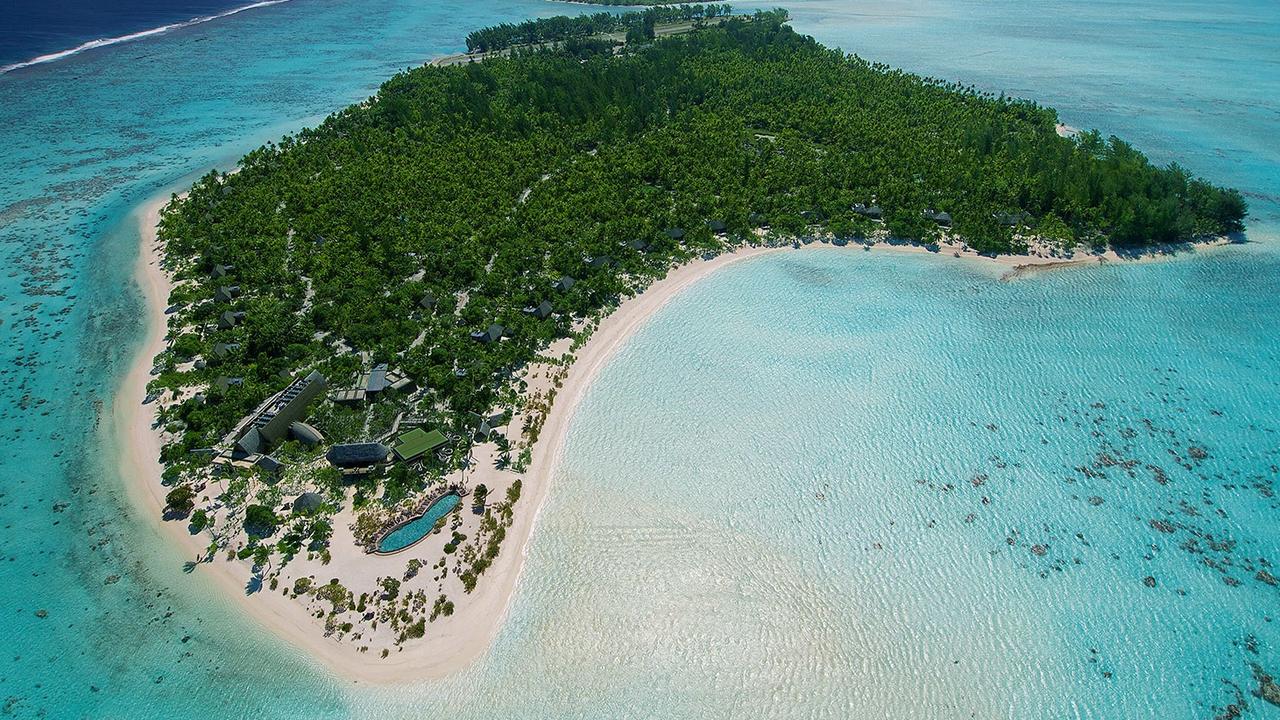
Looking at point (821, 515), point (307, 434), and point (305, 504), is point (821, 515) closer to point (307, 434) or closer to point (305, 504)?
point (305, 504)

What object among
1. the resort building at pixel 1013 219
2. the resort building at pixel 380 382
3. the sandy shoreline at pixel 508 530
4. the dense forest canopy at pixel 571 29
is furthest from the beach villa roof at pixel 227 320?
the dense forest canopy at pixel 571 29

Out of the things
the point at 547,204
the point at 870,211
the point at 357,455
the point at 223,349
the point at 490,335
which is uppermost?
the point at 547,204

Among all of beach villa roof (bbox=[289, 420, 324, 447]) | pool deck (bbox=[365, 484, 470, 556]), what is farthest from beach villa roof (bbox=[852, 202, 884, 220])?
beach villa roof (bbox=[289, 420, 324, 447])

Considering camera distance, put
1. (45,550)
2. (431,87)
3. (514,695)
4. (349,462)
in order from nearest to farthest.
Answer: (514,695), (45,550), (349,462), (431,87)

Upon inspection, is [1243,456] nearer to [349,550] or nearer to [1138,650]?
[1138,650]

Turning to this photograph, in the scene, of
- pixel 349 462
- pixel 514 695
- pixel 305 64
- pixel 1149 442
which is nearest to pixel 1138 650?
pixel 1149 442

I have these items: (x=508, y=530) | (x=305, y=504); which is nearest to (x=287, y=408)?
(x=305, y=504)
